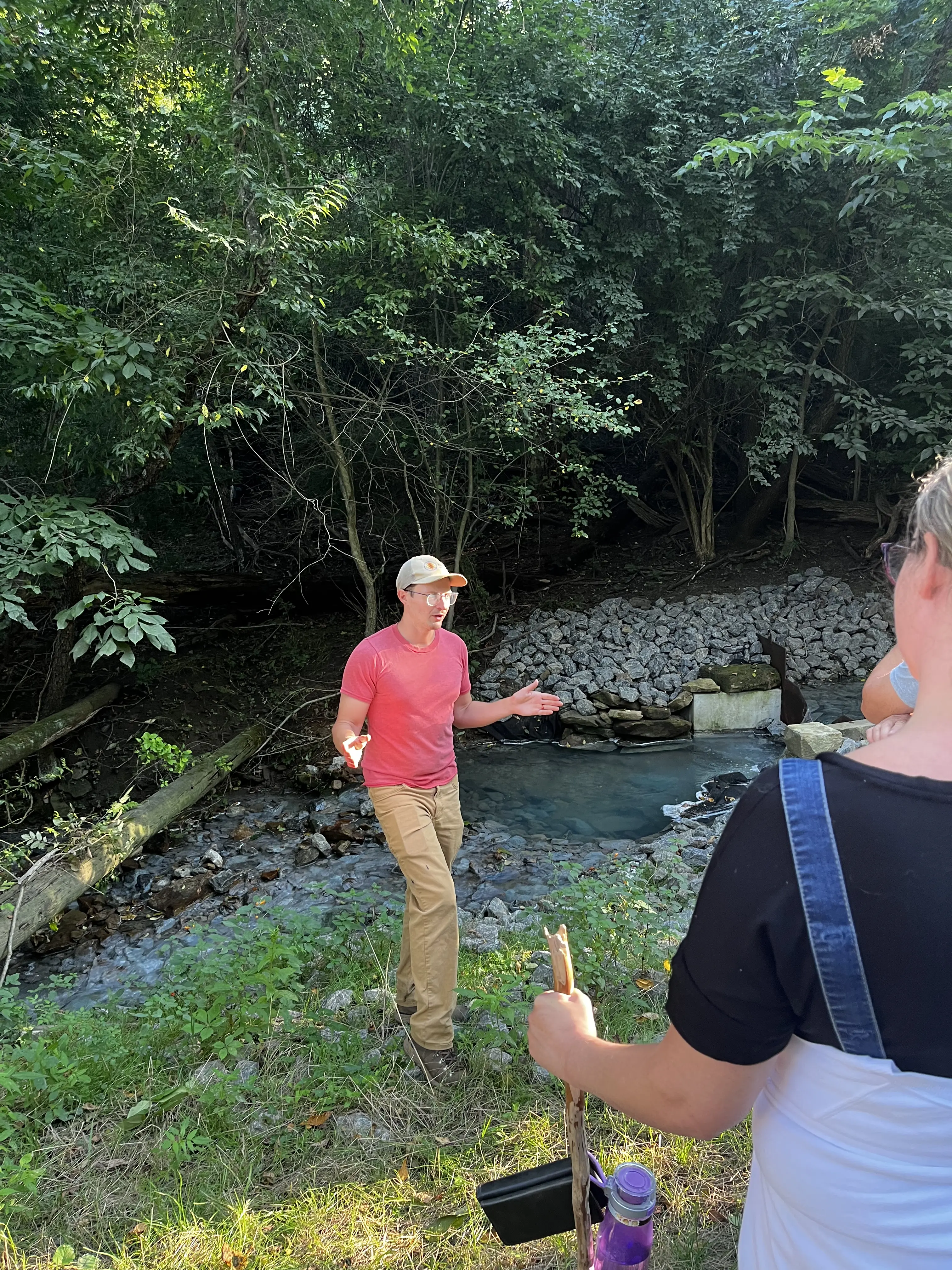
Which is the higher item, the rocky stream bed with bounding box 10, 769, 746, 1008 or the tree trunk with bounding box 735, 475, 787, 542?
the tree trunk with bounding box 735, 475, 787, 542

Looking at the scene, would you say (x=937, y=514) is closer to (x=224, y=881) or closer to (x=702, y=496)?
(x=224, y=881)

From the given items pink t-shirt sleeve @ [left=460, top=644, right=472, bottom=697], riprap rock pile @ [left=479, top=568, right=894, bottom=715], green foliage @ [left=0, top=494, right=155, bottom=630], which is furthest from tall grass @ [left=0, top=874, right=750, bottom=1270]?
riprap rock pile @ [left=479, top=568, right=894, bottom=715]

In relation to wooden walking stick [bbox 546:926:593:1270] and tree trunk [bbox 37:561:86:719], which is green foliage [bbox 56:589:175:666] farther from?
tree trunk [bbox 37:561:86:719]

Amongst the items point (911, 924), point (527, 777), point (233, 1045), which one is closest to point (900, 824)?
point (911, 924)

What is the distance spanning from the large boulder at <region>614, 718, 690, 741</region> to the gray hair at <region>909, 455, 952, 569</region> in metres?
7.57

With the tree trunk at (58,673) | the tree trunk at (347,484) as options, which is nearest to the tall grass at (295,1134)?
the tree trunk at (58,673)

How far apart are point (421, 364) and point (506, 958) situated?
19.8 ft

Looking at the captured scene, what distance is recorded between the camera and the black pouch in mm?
1637

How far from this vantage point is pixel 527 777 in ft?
24.6

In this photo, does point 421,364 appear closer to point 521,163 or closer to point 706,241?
point 521,163

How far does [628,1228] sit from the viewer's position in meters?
1.50

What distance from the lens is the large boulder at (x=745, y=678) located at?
27.7 ft

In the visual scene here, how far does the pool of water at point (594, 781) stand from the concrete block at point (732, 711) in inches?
5.3

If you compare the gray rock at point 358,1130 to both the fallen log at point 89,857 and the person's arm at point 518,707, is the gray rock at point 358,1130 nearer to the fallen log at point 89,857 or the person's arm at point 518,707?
the person's arm at point 518,707
